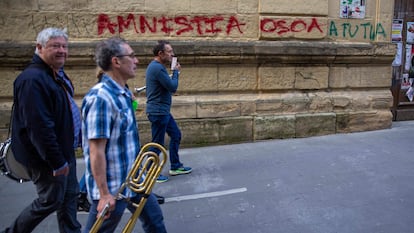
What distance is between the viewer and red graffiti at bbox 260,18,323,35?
598 centimetres

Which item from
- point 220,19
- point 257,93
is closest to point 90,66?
point 220,19

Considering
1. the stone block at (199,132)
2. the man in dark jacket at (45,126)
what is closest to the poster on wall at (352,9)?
the stone block at (199,132)

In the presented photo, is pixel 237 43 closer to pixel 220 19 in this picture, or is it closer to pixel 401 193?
pixel 220 19

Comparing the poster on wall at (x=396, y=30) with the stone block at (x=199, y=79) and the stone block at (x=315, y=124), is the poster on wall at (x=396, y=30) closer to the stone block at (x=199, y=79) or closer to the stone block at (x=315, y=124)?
the stone block at (x=315, y=124)

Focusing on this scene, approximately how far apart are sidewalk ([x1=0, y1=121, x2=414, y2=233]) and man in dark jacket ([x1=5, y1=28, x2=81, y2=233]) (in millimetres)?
901

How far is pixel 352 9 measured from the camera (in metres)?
6.40

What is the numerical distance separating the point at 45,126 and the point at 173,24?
364 cm

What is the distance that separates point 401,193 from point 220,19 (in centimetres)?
355

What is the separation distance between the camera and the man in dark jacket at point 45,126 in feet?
7.92

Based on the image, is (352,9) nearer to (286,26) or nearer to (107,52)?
(286,26)

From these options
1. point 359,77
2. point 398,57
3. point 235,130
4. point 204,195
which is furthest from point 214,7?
point 398,57

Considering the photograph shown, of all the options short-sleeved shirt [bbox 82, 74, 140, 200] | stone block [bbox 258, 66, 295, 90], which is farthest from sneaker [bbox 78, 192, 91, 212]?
stone block [bbox 258, 66, 295, 90]

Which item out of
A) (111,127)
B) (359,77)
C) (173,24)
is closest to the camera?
(111,127)

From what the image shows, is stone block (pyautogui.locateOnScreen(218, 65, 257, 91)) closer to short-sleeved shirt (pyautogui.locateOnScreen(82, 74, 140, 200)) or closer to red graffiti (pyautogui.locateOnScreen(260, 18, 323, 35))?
red graffiti (pyautogui.locateOnScreen(260, 18, 323, 35))
